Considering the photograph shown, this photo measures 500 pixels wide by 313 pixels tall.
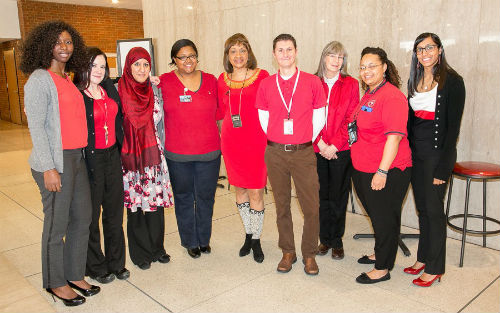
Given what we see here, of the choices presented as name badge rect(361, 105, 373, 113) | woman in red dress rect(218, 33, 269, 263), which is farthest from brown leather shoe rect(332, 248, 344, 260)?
name badge rect(361, 105, 373, 113)

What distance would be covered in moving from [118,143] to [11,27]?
38.6 ft

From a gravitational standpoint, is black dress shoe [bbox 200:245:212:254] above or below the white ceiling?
below

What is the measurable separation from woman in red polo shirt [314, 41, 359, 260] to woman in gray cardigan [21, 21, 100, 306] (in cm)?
185

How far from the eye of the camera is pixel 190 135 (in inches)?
129

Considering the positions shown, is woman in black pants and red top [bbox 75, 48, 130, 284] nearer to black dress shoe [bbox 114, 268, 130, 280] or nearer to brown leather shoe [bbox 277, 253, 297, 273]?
black dress shoe [bbox 114, 268, 130, 280]

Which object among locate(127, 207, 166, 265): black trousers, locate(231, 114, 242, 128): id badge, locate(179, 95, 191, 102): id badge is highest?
locate(179, 95, 191, 102): id badge

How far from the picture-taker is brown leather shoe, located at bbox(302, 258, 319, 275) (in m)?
3.16

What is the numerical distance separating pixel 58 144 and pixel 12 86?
14399mm

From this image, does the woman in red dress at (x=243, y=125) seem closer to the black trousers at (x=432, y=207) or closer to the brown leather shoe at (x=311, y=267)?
the brown leather shoe at (x=311, y=267)

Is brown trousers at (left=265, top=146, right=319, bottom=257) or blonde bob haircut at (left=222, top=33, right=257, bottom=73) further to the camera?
blonde bob haircut at (left=222, top=33, right=257, bottom=73)

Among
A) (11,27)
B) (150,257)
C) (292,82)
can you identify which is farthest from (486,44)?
(11,27)

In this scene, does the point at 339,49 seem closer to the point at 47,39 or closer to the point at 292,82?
the point at 292,82

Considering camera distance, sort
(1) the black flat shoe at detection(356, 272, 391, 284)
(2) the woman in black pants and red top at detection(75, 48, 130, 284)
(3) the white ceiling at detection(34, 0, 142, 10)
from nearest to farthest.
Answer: (2) the woman in black pants and red top at detection(75, 48, 130, 284)
(1) the black flat shoe at detection(356, 272, 391, 284)
(3) the white ceiling at detection(34, 0, 142, 10)

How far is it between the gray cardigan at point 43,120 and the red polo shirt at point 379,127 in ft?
6.75
